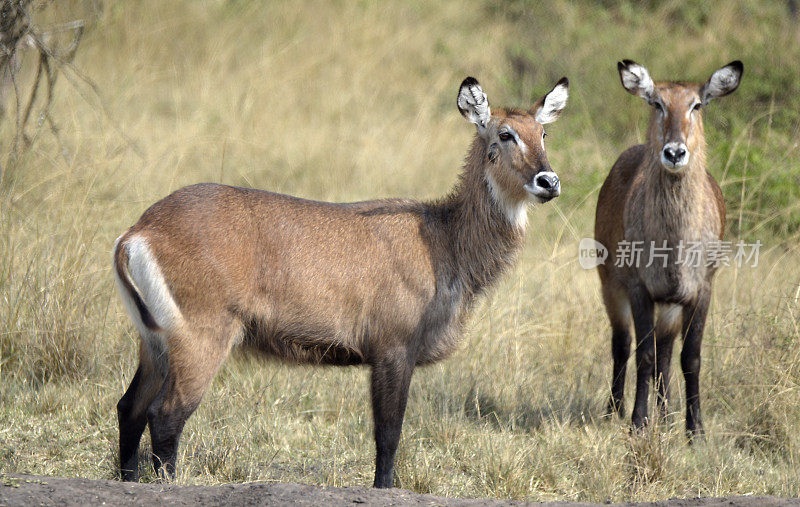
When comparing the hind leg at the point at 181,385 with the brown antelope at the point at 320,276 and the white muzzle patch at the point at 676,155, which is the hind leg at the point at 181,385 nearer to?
the brown antelope at the point at 320,276

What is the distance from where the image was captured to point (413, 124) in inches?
404

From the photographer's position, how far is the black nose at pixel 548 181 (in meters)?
4.15

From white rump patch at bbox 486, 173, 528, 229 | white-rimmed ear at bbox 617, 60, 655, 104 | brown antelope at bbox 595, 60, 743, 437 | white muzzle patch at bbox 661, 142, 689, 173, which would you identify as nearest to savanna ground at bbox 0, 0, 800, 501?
brown antelope at bbox 595, 60, 743, 437

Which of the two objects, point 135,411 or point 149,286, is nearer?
point 149,286

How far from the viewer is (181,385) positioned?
12.2 ft

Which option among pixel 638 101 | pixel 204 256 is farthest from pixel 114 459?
pixel 638 101

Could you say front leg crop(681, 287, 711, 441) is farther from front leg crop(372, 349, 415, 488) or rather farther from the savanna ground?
front leg crop(372, 349, 415, 488)

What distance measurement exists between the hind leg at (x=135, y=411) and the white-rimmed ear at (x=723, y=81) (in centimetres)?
337

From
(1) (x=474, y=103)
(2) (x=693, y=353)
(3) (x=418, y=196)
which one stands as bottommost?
(2) (x=693, y=353)

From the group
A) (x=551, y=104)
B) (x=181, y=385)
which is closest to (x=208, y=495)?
(x=181, y=385)

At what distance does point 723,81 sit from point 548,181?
5.52ft

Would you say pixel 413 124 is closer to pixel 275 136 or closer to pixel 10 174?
pixel 275 136

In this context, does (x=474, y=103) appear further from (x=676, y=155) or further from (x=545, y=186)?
(x=676, y=155)

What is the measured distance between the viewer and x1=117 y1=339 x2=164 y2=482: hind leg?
398 cm
